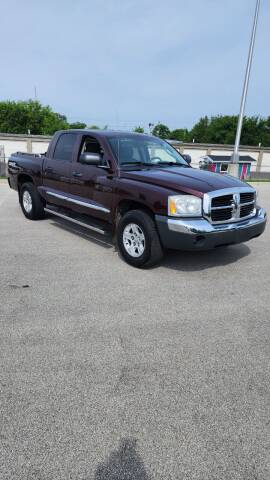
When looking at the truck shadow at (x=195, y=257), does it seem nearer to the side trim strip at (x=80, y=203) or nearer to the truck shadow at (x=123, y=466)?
the side trim strip at (x=80, y=203)

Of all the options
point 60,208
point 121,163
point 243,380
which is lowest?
point 243,380

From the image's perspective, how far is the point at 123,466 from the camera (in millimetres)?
1868

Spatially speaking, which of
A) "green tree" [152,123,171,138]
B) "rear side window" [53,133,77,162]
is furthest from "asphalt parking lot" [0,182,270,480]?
"green tree" [152,123,171,138]

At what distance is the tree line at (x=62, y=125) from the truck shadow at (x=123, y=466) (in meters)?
62.6

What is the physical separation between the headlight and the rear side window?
2428mm

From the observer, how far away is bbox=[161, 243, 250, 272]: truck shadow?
491cm

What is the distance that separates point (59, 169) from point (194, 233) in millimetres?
3021

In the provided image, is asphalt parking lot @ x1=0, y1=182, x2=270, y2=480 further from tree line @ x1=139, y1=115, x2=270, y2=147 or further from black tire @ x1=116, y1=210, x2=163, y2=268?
tree line @ x1=139, y1=115, x2=270, y2=147

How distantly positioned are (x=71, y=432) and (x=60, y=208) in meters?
4.70

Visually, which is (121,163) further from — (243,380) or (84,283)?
(243,380)

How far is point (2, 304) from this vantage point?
362 centimetres

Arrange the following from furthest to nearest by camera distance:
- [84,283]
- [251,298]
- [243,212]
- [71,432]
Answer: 1. [243,212]
2. [84,283]
3. [251,298]
4. [71,432]

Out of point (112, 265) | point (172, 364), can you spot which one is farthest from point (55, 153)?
point (172, 364)

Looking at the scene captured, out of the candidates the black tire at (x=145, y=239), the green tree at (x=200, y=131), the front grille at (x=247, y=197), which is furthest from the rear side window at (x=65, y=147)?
the green tree at (x=200, y=131)
